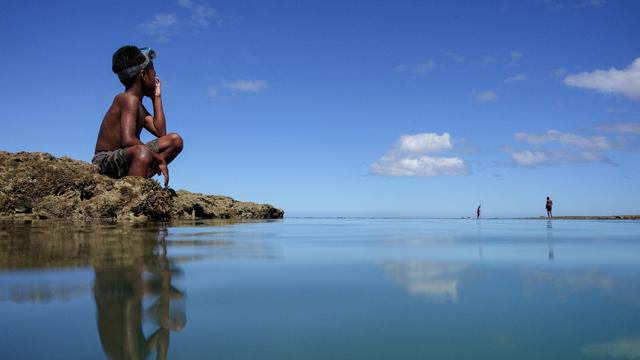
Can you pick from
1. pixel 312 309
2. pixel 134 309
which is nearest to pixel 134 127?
pixel 134 309

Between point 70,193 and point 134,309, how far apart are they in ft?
30.4

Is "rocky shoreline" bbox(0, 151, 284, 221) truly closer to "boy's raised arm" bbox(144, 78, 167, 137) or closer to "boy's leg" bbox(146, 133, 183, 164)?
"boy's leg" bbox(146, 133, 183, 164)

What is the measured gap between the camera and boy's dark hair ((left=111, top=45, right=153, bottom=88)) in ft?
29.6

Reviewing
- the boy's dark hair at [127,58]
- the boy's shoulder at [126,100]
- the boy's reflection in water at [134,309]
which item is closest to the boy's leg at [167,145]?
the boy's shoulder at [126,100]

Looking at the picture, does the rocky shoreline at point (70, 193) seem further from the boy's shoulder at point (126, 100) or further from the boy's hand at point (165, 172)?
the boy's shoulder at point (126, 100)

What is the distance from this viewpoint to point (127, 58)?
9031 millimetres

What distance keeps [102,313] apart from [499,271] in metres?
1.91

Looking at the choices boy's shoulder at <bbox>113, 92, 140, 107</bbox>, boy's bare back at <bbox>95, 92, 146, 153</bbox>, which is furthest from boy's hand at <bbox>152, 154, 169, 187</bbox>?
boy's shoulder at <bbox>113, 92, 140, 107</bbox>

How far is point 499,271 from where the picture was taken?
2.38m

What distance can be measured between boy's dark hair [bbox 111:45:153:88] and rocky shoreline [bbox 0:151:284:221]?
2220mm

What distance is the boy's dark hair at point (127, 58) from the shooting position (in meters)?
9.02

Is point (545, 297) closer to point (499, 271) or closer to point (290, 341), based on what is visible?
point (499, 271)

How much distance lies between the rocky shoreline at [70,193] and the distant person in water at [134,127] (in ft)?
1.22

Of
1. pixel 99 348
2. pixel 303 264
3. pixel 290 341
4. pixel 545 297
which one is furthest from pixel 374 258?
pixel 99 348
